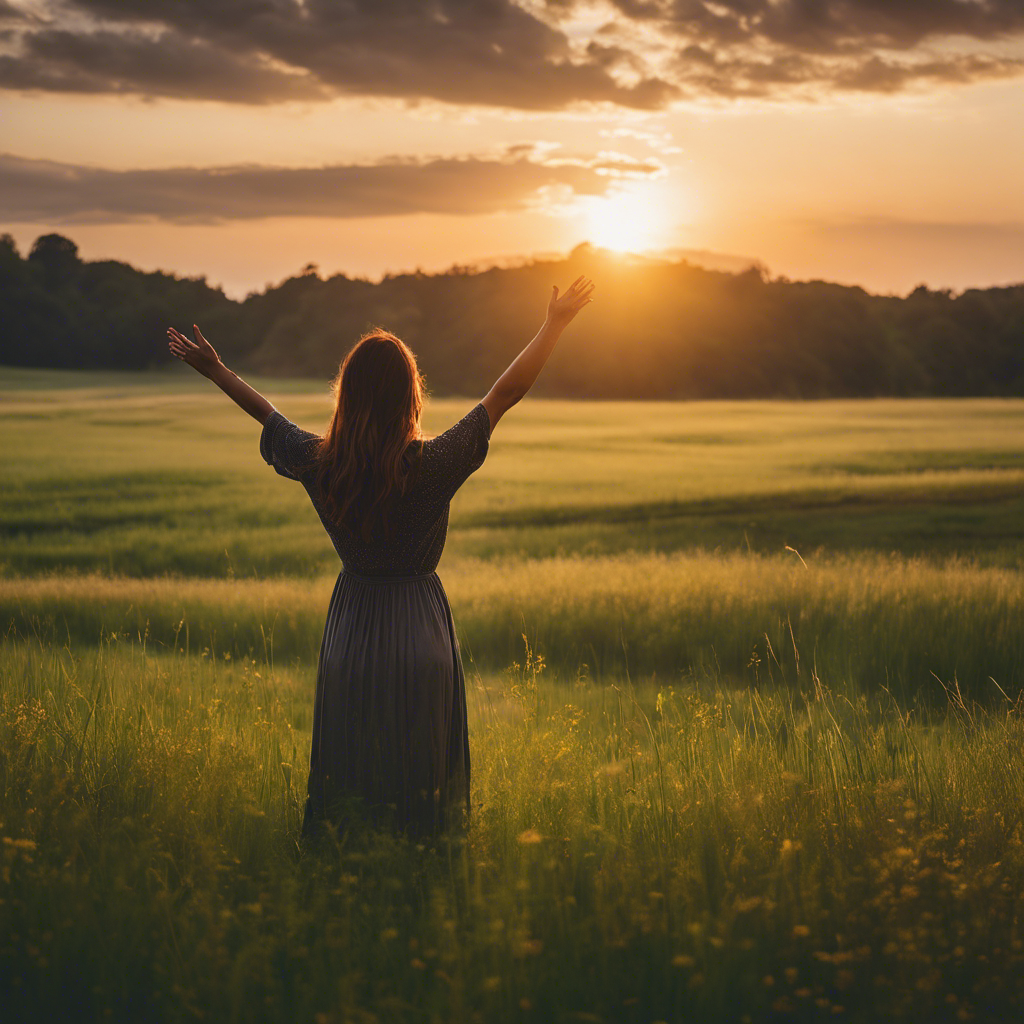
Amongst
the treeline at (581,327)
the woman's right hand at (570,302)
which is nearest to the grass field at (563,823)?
the woman's right hand at (570,302)

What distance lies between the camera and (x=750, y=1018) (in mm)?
3088

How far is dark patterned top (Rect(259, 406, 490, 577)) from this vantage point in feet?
12.9

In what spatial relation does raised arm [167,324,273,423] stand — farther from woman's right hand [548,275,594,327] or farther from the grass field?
the grass field

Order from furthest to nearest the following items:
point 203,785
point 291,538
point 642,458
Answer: point 642,458 → point 291,538 → point 203,785

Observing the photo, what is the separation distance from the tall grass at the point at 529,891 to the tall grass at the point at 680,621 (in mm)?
4213

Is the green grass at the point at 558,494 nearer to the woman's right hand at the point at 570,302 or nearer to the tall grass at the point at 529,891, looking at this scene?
the tall grass at the point at 529,891

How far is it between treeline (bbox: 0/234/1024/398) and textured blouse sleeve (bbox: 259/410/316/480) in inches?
2689

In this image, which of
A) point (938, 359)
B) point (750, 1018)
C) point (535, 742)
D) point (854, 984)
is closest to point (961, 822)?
point (854, 984)

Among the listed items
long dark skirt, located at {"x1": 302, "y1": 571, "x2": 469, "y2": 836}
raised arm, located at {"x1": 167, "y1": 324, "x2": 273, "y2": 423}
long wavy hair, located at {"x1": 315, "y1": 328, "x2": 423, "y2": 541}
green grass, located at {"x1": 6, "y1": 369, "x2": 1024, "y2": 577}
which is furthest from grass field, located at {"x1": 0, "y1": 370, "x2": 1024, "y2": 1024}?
green grass, located at {"x1": 6, "y1": 369, "x2": 1024, "y2": 577}

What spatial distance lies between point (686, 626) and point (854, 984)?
745 centimetres

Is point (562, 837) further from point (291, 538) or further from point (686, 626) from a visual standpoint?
point (291, 538)

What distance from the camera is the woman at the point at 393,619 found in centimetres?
394

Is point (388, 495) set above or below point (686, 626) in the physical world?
above

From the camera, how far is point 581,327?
100000 mm
